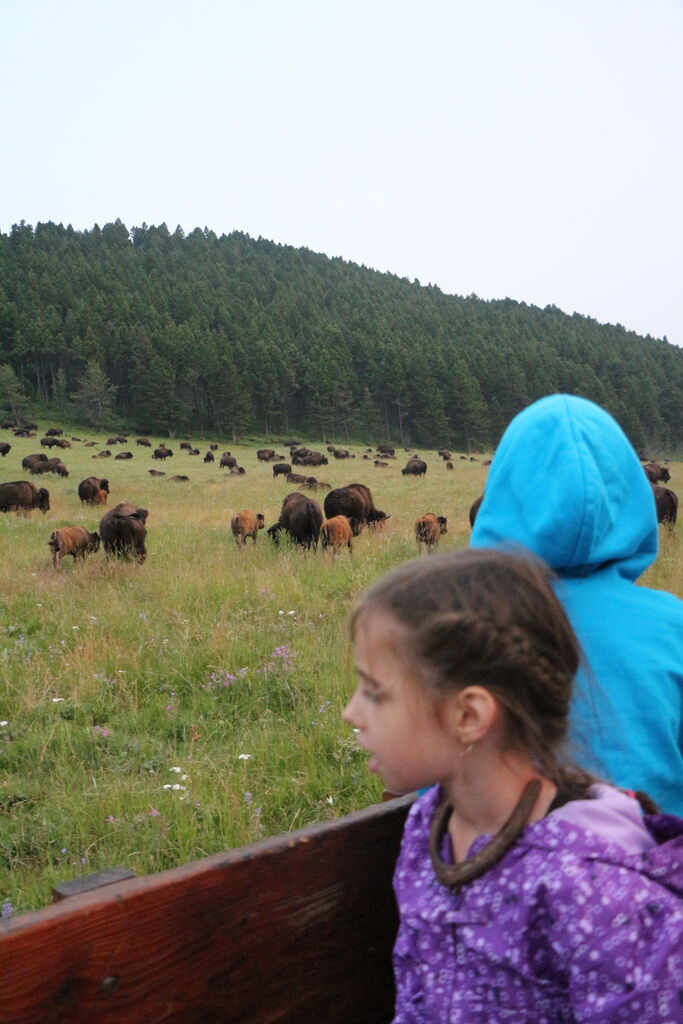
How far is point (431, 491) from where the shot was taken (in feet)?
97.8

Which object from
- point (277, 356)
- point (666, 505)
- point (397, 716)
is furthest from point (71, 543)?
point (277, 356)

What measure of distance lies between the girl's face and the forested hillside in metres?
81.4

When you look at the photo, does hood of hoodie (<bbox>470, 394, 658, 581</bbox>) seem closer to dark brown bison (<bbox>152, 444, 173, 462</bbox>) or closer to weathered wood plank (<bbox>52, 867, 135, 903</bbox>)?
weathered wood plank (<bbox>52, 867, 135, 903</bbox>)

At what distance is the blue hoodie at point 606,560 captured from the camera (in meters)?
1.90

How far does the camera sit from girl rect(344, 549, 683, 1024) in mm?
1336

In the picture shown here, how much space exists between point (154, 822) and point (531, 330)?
146 m

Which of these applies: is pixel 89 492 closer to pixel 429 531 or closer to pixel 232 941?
pixel 429 531

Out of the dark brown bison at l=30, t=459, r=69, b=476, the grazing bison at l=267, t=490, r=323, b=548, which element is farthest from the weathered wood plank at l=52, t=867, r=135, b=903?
the dark brown bison at l=30, t=459, r=69, b=476

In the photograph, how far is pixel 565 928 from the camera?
1342 mm

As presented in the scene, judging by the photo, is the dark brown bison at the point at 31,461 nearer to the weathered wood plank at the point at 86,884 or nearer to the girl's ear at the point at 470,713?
the weathered wood plank at the point at 86,884

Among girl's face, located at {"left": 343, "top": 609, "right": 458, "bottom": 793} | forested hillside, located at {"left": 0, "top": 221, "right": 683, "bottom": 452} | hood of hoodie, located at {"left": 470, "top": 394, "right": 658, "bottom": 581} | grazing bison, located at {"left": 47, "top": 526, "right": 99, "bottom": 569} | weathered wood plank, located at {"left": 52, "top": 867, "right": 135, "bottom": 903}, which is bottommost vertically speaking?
grazing bison, located at {"left": 47, "top": 526, "right": 99, "bottom": 569}

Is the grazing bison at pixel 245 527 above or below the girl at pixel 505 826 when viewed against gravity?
below

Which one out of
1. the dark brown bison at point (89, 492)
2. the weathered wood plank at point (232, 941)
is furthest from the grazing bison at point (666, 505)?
the weathered wood plank at point (232, 941)

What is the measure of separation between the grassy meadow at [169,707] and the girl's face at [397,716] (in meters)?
0.47
